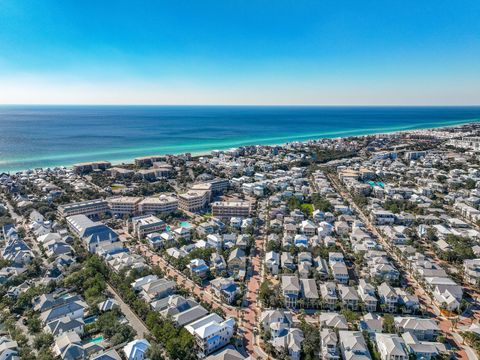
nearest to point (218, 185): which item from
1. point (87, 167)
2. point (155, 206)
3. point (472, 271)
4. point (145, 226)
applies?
point (155, 206)

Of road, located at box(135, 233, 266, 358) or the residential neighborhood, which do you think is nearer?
the residential neighborhood

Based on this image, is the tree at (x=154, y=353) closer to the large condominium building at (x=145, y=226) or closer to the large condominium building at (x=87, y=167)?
the large condominium building at (x=145, y=226)

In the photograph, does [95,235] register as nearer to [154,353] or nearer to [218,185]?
[154,353]

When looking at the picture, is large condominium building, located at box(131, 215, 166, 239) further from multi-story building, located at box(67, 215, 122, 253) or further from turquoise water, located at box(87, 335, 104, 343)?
turquoise water, located at box(87, 335, 104, 343)

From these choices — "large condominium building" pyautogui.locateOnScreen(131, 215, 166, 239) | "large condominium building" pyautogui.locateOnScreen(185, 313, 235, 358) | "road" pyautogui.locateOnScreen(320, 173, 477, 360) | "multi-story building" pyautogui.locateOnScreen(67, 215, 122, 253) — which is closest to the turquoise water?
"large condominium building" pyautogui.locateOnScreen(185, 313, 235, 358)

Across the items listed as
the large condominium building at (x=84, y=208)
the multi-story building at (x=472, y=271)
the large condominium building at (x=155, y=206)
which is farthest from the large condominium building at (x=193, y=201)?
the multi-story building at (x=472, y=271)

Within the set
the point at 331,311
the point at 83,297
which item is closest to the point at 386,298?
the point at 331,311
